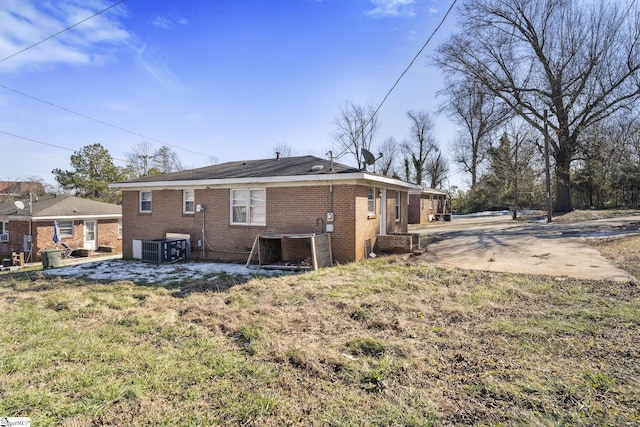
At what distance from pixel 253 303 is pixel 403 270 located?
441 cm

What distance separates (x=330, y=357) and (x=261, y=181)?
25.4 ft

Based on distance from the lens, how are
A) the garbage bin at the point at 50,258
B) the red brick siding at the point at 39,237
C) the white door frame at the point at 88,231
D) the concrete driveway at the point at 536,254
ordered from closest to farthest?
the concrete driveway at the point at 536,254 → the garbage bin at the point at 50,258 → the red brick siding at the point at 39,237 → the white door frame at the point at 88,231

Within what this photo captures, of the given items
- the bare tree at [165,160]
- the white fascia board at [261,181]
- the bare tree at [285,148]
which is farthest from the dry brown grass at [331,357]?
the bare tree at [285,148]

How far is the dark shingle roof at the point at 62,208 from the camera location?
2130 cm

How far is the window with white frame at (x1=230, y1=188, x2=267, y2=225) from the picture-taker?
11.3 m

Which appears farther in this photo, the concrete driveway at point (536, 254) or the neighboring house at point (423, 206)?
the neighboring house at point (423, 206)

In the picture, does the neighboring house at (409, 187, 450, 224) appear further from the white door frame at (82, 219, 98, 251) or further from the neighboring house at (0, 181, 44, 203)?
the neighboring house at (0, 181, 44, 203)

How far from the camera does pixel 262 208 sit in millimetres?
11352

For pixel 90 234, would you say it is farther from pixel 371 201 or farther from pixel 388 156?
pixel 388 156

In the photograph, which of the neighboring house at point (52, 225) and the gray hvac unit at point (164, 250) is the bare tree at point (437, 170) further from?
the gray hvac unit at point (164, 250)

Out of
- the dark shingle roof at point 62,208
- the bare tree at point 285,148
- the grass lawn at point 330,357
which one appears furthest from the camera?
the bare tree at point 285,148

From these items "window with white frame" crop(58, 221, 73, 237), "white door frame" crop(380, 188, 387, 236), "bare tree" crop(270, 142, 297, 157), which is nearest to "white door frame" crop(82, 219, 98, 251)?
"window with white frame" crop(58, 221, 73, 237)

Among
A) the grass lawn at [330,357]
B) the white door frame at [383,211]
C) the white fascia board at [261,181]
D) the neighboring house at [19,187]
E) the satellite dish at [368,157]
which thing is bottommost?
the grass lawn at [330,357]

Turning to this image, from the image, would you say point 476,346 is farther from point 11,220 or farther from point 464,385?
point 11,220
